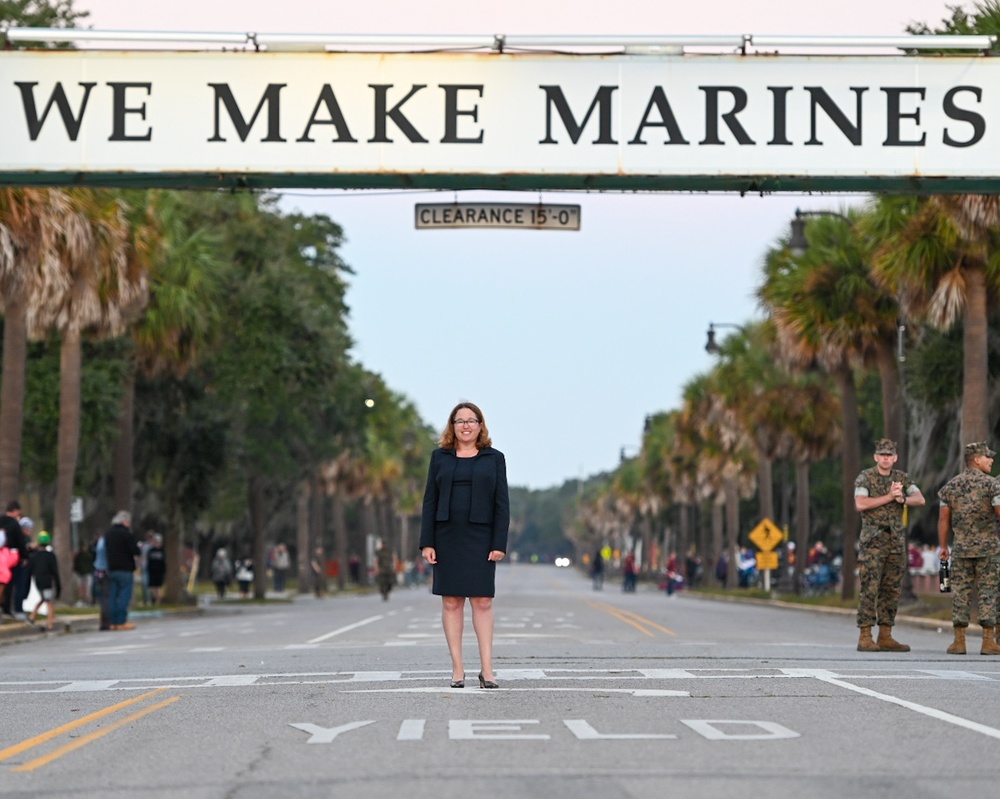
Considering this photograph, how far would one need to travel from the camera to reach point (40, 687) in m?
15.4

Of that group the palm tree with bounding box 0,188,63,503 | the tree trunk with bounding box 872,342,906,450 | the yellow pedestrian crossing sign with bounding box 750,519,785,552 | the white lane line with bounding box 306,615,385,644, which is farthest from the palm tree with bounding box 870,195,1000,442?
the yellow pedestrian crossing sign with bounding box 750,519,785,552

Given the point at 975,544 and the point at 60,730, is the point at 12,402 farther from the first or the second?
the point at 60,730

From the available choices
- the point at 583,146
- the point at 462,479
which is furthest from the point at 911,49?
the point at 462,479

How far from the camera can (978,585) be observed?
1883 centimetres

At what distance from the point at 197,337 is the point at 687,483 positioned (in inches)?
2088

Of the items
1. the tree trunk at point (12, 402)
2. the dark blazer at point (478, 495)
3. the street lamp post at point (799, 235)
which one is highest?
the street lamp post at point (799, 235)

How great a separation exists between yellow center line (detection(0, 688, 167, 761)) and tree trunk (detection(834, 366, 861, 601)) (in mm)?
33726

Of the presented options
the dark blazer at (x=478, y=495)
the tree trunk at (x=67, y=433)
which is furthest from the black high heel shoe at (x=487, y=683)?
the tree trunk at (x=67, y=433)

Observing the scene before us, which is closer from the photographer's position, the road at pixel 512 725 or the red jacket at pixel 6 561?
the road at pixel 512 725

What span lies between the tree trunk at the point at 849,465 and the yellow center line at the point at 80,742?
3440 cm

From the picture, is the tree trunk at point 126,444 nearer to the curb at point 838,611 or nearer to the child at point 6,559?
the child at point 6,559

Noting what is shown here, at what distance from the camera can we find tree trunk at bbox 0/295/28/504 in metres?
33.8

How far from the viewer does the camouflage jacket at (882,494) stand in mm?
18562

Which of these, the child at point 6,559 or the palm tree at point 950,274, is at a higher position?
the palm tree at point 950,274
